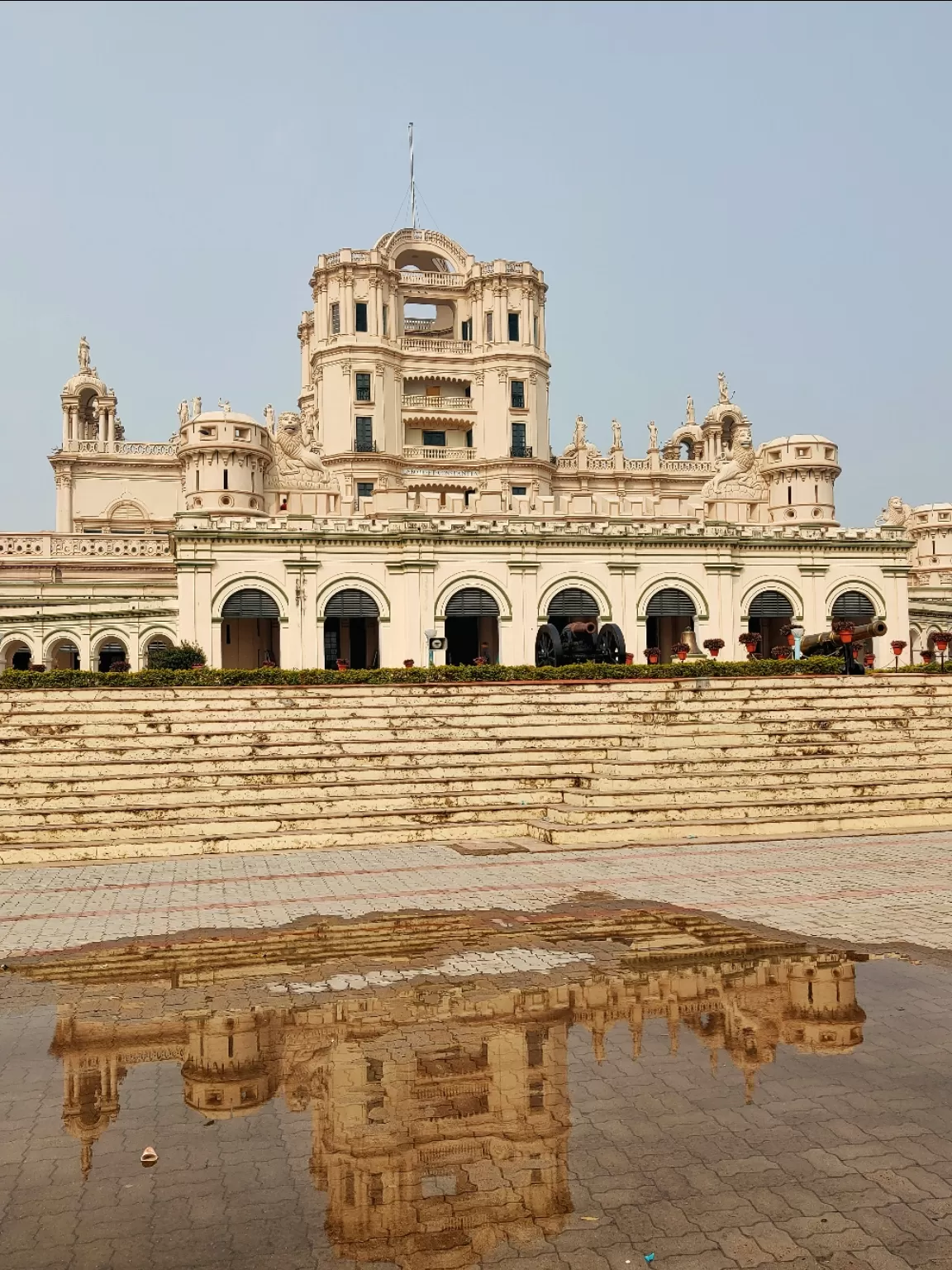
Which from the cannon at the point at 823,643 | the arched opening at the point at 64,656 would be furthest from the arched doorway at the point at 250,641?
the cannon at the point at 823,643

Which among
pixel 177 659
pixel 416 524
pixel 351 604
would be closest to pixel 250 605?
pixel 351 604

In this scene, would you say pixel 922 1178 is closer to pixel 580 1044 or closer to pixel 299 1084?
pixel 580 1044

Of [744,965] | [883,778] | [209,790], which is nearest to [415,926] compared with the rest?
[744,965]

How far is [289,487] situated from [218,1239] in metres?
51.0

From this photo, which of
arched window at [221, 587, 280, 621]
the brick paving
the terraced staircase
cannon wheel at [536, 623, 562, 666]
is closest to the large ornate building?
arched window at [221, 587, 280, 621]

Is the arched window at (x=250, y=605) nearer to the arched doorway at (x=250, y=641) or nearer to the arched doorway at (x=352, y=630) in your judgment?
the arched doorway at (x=250, y=641)

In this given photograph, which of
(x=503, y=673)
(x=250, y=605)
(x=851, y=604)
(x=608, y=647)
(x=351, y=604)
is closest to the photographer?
(x=503, y=673)

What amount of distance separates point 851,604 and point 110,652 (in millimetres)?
31966

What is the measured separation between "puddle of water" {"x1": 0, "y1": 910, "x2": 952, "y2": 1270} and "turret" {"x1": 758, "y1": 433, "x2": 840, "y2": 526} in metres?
47.0

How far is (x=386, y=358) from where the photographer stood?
59.6 metres

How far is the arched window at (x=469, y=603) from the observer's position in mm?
42625

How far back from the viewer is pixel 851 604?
46625mm

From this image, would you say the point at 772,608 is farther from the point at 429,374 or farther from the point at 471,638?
the point at 429,374

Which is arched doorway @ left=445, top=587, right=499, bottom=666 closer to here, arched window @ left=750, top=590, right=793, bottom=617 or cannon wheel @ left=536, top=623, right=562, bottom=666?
cannon wheel @ left=536, top=623, right=562, bottom=666
